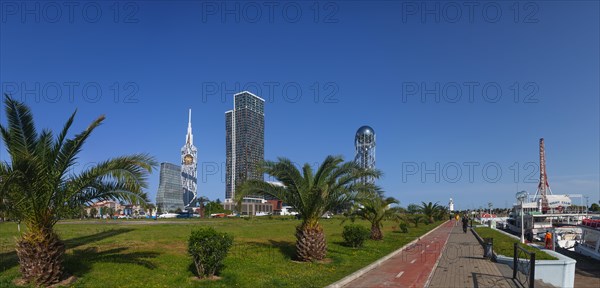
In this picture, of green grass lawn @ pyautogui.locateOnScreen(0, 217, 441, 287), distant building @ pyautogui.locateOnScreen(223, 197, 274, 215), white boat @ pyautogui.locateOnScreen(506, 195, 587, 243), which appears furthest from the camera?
distant building @ pyautogui.locateOnScreen(223, 197, 274, 215)

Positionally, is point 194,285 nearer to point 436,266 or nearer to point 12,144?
point 12,144

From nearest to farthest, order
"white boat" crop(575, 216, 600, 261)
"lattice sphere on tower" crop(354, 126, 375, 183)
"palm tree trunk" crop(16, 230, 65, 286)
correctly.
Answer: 1. "palm tree trunk" crop(16, 230, 65, 286)
2. "white boat" crop(575, 216, 600, 261)
3. "lattice sphere on tower" crop(354, 126, 375, 183)

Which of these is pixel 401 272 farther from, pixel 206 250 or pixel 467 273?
pixel 206 250

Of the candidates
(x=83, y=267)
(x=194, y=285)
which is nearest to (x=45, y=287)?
(x=83, y=267)

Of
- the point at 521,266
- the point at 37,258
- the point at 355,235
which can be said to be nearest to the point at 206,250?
the point at 37,258

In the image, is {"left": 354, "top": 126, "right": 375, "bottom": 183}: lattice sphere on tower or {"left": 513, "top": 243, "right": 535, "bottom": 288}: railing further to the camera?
{"left": 354, "top": 126, "right": 375, "bottom": 183}: lattice sphere on tower

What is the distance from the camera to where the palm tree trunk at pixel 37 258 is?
10516 millimetres

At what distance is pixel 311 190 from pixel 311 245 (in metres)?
2.20

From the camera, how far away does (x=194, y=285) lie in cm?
1156

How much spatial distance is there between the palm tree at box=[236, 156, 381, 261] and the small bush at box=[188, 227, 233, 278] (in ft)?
11.6

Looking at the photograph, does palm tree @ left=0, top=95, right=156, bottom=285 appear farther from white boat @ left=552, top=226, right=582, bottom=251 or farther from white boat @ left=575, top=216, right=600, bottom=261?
white boat @ left=552, top=226, right=582, bottom=251

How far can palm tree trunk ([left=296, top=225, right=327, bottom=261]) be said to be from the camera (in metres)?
16.9

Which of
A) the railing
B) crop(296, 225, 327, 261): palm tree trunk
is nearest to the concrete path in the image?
crop(296, 225, 327, 261): palm tree trunk

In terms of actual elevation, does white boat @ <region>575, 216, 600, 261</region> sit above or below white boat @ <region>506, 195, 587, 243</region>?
above
